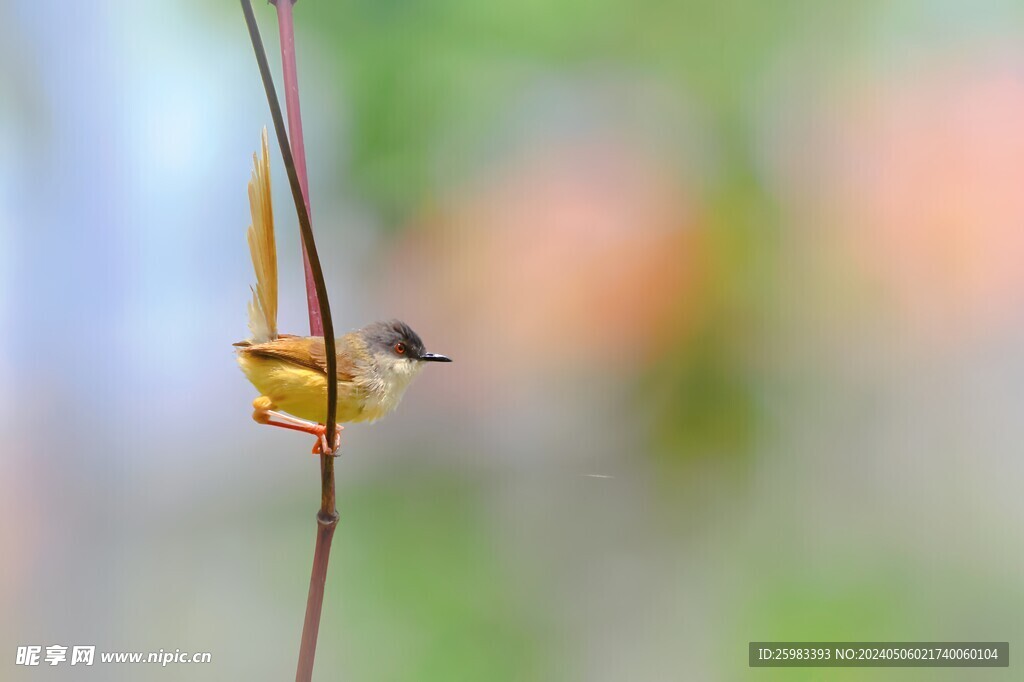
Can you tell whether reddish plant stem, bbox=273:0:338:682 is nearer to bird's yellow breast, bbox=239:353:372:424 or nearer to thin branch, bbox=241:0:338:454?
thin branch, bbox=241:0:338:454

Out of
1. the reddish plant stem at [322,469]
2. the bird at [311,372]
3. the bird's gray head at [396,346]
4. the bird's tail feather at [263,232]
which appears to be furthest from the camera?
the bird's gray head at [396,346]

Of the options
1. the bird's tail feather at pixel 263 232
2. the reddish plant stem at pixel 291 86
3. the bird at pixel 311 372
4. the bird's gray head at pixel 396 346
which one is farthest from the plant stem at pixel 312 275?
the bird's gray head at pixel 396 346

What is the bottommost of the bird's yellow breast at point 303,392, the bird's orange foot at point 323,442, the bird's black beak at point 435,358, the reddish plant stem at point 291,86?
the bird's orange foot at point 323,442

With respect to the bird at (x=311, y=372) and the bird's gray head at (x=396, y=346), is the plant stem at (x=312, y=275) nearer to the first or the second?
the bird at (x=311, y=372)

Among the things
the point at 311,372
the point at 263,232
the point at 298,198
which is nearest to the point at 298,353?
the point at 311,372

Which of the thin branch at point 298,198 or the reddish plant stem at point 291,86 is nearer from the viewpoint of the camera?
the thin branch at point 298,198

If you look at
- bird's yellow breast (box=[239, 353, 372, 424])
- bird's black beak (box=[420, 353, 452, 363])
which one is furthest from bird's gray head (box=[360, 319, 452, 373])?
bird's yellow breast (box=[239, 353, 372, 424])

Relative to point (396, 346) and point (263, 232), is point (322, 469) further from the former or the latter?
point (396, 346)

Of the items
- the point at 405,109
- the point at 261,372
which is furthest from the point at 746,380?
the point at 261,372
